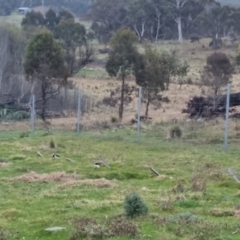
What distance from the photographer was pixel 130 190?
504 inches

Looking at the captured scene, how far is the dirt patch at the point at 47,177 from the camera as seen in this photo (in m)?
14.6

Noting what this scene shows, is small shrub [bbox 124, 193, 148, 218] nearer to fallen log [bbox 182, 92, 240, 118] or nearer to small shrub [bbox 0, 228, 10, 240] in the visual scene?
small shrub [bbox 0, 228, 10, 240]

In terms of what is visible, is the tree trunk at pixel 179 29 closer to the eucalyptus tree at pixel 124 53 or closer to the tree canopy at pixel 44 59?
the eucalyptus tree at pixel 124 53

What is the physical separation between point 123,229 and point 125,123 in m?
24.8

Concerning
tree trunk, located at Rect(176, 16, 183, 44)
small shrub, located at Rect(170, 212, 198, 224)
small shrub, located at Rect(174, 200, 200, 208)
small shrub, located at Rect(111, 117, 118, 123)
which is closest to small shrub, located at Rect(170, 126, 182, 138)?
small shrub, located at Rect(111, 117, 118, 123)

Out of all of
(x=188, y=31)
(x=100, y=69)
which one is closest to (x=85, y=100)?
(x=100, y=69)

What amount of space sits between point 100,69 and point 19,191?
51776 mm

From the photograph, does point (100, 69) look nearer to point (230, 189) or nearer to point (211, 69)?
point (211, 69)

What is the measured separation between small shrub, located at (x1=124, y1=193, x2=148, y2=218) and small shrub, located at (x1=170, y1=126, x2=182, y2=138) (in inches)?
599

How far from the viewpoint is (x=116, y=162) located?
18.0m

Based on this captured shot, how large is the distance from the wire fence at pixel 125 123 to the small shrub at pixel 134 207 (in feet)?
37.0

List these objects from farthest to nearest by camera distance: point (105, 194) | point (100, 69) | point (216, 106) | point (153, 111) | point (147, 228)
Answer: point (100, 69) → point (153, 111) → point (216, 106) → point (105, 194) → point (147, 228)

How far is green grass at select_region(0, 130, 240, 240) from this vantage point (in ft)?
30.0

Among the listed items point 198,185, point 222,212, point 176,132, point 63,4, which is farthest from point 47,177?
point 63,4
